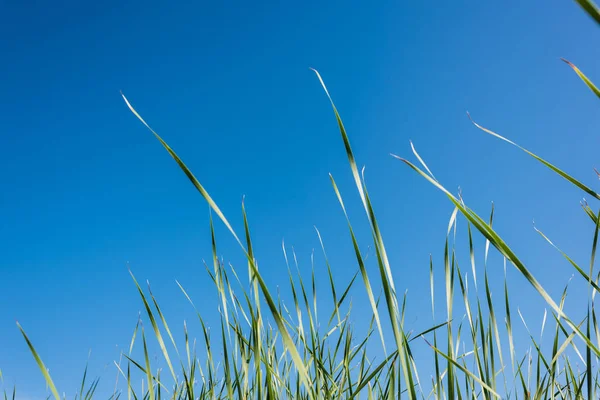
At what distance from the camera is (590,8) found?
14.8 inches

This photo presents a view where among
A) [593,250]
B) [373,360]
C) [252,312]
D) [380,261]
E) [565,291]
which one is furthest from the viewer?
[373,360]

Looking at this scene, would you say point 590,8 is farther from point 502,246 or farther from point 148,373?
point 148,373

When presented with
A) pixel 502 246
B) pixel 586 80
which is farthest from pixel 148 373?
pixel 586 80

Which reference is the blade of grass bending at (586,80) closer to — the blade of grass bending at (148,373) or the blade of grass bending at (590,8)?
the blade of grass bending at (590,8)

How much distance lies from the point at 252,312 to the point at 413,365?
0.43 m

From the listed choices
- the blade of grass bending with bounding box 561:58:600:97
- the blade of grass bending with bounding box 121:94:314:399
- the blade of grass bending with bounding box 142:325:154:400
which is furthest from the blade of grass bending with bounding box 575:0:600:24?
the blade of grass bending with bounding box 142:325:154:400

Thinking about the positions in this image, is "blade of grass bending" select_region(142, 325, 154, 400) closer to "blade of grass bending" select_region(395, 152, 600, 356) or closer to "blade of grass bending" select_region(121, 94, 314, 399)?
"blade of grass bending" select_region(121, 94, 314, 399)

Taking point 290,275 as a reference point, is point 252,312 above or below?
below

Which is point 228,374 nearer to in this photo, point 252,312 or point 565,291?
point 252,312

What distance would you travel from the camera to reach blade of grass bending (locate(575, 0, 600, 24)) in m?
0.37

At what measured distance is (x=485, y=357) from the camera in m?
1.08

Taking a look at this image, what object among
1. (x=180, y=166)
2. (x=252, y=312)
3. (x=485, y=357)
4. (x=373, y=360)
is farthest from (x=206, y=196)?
(x=373, y=360)

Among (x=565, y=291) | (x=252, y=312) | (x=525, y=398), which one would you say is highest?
(x=565, y=291)

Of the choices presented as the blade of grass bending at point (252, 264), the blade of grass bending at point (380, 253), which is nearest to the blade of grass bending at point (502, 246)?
the blade of grass bending at point (380, 253)
